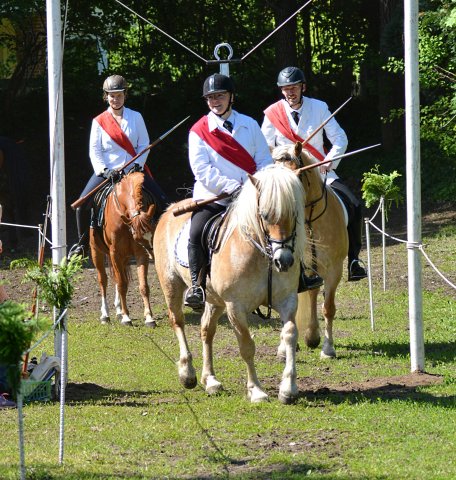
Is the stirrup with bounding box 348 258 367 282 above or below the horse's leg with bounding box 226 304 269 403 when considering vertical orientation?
above

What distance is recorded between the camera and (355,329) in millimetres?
12609

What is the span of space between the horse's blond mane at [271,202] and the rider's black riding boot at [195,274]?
1.94 feet

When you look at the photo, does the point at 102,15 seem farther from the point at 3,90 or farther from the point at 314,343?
the point at 314,343

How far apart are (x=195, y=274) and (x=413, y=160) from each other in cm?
216

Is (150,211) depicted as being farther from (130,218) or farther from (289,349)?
(289,349)

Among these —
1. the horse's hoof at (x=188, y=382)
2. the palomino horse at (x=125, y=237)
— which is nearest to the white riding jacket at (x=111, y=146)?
the palomino horse at (x=125, y=237)

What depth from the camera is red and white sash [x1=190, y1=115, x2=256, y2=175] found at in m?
9.26

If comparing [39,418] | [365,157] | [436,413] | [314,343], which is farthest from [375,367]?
[365,157]

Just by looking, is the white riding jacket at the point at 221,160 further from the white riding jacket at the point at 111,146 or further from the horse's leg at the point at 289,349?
the white riding jacket at the point at 111,146

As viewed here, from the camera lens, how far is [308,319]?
11039 mm

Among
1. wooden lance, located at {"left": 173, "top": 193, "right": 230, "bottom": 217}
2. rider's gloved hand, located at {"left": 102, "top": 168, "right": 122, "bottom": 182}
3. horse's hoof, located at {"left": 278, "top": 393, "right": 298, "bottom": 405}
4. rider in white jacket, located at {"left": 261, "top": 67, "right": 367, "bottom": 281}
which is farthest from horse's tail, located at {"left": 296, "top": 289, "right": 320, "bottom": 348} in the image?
rider's gloved hand, located at {"left": 102, "top": 168, "right": 122, "bottom": 182}

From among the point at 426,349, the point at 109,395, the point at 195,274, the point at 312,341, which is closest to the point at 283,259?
the point at 195,274

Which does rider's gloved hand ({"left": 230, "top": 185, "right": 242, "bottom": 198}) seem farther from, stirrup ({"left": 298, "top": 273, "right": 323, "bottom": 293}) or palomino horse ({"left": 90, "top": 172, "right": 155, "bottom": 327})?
palomino horse ({"left": 90, "top": 172, "right": 155, "bottom": 327})

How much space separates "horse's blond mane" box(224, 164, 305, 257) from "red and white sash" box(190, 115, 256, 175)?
687mm
